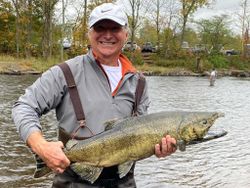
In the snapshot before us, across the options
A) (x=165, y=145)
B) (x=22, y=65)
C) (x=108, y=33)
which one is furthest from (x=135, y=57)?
(x=165, y=145)

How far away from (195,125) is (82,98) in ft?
2.94

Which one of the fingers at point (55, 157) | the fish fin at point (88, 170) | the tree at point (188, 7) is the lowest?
the fish fin at point (88, 170)

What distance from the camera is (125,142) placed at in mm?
3332

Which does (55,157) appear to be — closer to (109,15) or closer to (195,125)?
(195,125)

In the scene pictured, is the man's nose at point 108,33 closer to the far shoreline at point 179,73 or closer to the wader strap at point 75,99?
the wader strap at point 75,99

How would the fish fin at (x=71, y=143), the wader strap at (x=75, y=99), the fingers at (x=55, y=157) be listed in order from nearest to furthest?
the fingers at (x=55, y=157)
the fish fin at (x=71, y=143)
the wader strap at (x=75, y=99)

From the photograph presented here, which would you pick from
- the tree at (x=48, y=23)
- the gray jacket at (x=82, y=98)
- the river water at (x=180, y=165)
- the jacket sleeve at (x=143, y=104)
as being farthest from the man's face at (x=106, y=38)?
the tree at (x=48, y=23)

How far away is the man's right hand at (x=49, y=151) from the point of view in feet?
10.0

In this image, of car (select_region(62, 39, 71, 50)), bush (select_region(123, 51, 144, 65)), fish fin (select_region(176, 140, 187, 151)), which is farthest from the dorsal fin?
car (select_region(62, 39, 71, 50))

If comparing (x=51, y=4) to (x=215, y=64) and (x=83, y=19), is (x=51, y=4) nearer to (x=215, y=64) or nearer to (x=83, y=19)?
(x=83, y=19)

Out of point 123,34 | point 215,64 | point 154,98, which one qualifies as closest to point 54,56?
point 215,64

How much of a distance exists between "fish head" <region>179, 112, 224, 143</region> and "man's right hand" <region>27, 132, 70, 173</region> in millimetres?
915

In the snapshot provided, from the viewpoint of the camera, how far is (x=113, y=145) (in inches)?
130

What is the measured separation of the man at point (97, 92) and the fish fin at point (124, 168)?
0.20m
